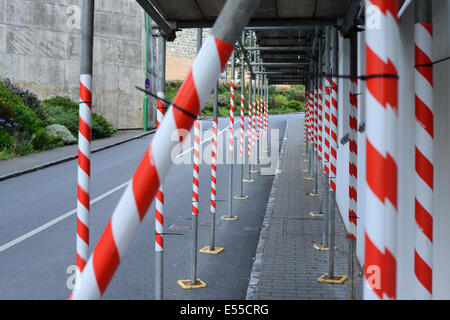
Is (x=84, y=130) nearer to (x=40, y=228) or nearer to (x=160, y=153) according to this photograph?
(x=160, y=153)

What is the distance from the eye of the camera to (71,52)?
24938 millimetres

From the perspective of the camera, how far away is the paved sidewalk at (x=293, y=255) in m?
5.22

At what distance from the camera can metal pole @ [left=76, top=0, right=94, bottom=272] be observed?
3.19 m

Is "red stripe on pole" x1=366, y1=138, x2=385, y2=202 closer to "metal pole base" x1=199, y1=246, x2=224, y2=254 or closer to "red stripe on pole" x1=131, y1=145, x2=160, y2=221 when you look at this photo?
"red stripe on pole" x1=131, y1=145, x2=160, y2=221

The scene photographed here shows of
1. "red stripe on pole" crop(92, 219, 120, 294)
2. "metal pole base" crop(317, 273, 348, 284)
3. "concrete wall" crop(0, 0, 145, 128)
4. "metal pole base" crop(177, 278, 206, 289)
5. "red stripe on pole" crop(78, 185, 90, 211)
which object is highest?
"concrete wall" crop(0, 0, 145, 128)

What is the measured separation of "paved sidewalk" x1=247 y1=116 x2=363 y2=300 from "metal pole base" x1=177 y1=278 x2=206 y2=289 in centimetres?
56

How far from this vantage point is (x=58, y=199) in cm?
1047

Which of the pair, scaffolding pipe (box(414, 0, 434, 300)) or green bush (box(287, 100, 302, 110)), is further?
green bush (box(287, 100, 302, 110))

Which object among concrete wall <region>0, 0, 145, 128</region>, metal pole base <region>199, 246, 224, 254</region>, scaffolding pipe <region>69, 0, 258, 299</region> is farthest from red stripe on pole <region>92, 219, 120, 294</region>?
concrete wall <region>0, 0, 145, 128</region>

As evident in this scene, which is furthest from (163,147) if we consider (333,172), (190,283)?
(333,172)

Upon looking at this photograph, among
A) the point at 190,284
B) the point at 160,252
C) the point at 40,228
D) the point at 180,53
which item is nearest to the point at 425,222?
the point at 160,252

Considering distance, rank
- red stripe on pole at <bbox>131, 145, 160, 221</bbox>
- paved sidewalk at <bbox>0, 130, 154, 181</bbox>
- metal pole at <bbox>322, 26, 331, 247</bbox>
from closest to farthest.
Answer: red stripe on pole at <bbox>131, 145, 160, 221</bbox>
metal pole at <bbox>322, 26, 331, 247</bbox>
paved sidewalk at <bbox>0, 130, 154, 181</bbox>

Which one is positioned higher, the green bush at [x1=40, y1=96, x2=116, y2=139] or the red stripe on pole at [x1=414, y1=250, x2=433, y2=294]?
the green bush at [x1=40, y1=96, x2=116, y2=139]
